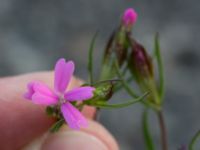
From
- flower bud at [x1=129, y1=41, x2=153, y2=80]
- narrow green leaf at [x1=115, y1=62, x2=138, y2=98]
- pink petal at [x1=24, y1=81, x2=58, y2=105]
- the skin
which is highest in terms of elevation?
the skin

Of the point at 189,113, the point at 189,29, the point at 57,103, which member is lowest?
the point at 57,103

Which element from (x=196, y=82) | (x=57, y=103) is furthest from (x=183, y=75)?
(x=57, y=103)

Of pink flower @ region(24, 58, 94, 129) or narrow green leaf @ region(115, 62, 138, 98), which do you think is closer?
pink flower @ region(24, 58, 94, 129)

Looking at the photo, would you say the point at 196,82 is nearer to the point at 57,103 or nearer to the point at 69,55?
the point at 69,55

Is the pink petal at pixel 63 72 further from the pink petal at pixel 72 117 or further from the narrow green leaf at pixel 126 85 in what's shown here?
the narrow green leaf at pixel 126 85

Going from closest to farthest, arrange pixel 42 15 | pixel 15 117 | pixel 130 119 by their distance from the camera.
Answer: pixel 15 117 → pixel 130 119 → pixel 42 15

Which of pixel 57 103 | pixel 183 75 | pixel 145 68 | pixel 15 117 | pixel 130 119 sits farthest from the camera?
pixel 183 75

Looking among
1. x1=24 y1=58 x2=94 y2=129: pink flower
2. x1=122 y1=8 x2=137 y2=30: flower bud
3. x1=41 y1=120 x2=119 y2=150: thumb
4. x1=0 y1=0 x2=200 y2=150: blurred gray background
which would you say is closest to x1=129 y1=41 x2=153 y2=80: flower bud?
x1=122 y1=8 x2=137 y2=30: flower bud

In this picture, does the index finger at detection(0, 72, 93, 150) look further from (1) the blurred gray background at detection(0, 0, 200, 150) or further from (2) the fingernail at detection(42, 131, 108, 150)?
(1) the blurred gray background at detection(0, 0, 200, 150)
